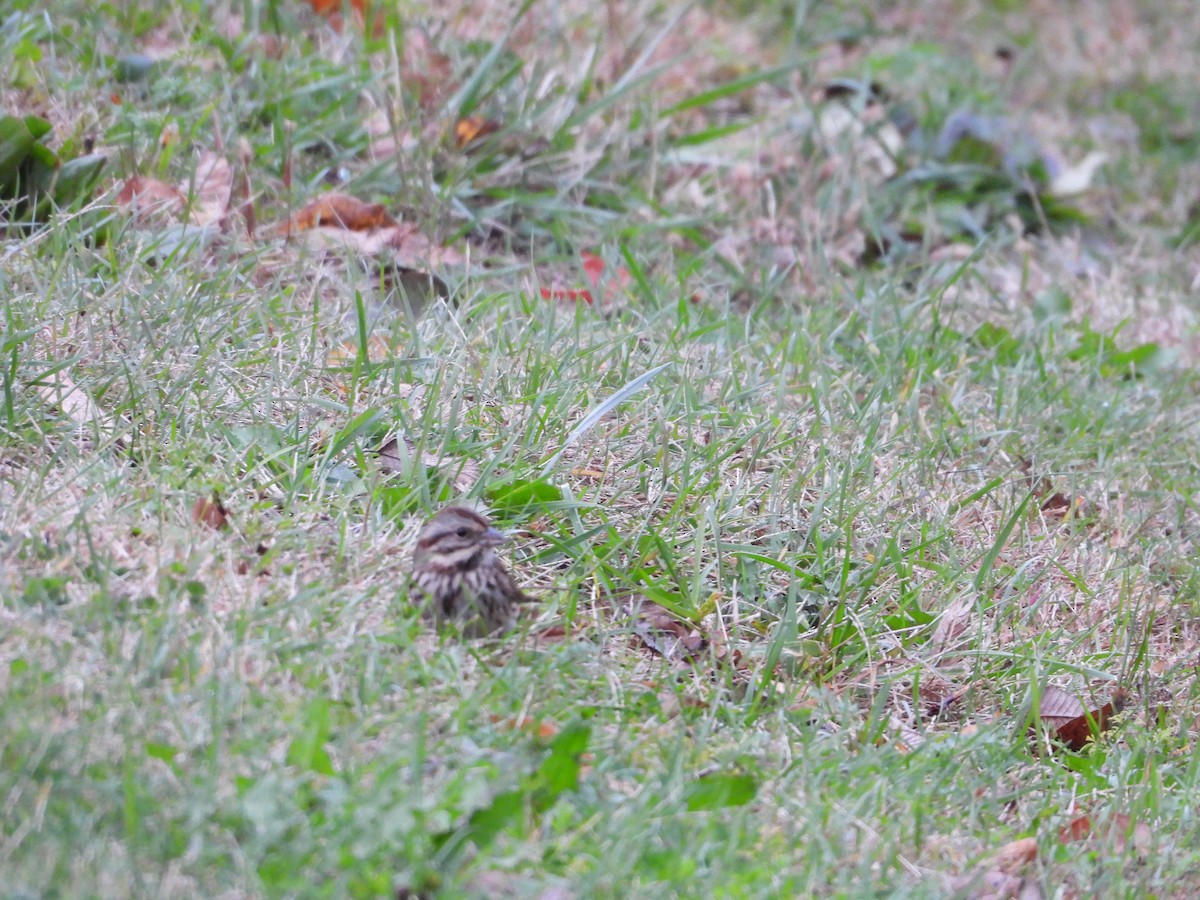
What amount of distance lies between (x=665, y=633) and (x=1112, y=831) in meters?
1.07

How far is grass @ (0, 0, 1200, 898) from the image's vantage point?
226 centimetres

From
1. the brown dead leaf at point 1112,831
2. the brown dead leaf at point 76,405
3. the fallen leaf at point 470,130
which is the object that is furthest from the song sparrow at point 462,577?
the fallen leaf at point 470,130

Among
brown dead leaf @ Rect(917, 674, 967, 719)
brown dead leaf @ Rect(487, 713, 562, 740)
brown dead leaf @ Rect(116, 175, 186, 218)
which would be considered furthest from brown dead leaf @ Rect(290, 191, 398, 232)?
brown dead leaf @ Rect(917, 674, 967, 719)

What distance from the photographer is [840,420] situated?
12.5 feet

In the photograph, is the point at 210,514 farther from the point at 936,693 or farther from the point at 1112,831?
the point at 1112,831

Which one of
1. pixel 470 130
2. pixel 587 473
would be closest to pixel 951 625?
pixel 587 473

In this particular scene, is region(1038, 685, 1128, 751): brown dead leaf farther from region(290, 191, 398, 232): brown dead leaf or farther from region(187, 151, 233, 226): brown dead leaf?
region(187, 151, 233, 226): brown dead leaf

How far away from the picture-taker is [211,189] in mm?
4230

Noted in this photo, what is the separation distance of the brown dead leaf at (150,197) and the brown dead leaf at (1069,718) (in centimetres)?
298

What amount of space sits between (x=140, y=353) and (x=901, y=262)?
3.16 m

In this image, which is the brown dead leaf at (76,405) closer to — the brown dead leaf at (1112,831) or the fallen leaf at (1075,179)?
the brown dead leaf at (1112,831)

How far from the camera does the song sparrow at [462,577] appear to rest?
2684 millimetres

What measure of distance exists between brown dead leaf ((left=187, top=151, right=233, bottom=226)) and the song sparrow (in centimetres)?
181

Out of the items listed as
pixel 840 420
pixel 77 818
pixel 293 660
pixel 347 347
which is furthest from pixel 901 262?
pixel 77 818
